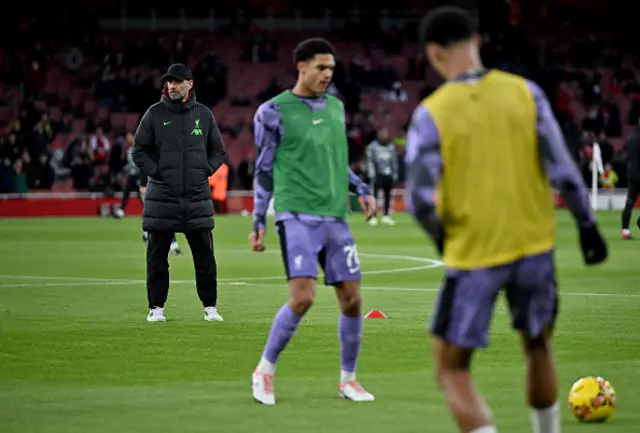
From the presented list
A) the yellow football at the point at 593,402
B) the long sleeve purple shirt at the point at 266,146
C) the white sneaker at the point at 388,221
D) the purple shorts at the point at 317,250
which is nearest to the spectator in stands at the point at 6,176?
the white sneaker at the point at 388,221

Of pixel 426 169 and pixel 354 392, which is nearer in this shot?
pixel 426 169

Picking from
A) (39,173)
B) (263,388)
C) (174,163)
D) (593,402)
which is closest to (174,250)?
(174,163)

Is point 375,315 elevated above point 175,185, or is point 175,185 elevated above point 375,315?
point 175,185

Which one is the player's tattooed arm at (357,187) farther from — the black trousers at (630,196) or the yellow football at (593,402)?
the black trousers at (630,196)

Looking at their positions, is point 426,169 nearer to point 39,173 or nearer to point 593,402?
point 593,402

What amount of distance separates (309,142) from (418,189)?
3.22 metres

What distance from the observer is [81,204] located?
4359 cm

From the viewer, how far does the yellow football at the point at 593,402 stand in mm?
8352

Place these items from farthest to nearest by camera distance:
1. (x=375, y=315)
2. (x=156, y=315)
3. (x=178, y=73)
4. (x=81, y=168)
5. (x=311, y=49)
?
1. (x=81, y=168)
2. (x=375, y=315)
3. (x=156, y=315)
4. (x=178, y=73)
5. (x=311, y=49)

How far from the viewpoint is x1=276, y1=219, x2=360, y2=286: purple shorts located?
9.24 metres

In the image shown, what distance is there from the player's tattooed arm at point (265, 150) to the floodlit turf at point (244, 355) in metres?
1.27

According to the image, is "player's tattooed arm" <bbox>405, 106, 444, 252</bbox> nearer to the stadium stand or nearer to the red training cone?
the red training cone

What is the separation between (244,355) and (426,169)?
19.1 feet

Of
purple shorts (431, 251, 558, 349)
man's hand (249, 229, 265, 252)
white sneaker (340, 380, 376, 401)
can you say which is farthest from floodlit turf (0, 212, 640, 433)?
purple shorts (431, 251, 558, 349)
